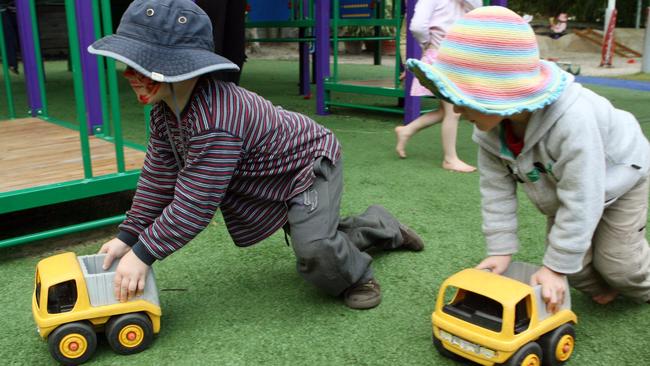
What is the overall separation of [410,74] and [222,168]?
3169 mm

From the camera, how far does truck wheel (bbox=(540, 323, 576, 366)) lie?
1.41 m

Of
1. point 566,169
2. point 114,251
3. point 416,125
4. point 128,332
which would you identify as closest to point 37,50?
point 416,125

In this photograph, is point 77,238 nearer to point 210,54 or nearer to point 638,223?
point 210,54

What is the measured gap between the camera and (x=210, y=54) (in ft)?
4.77

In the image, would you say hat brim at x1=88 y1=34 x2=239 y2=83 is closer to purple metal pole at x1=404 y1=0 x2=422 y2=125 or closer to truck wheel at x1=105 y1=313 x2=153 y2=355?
truck wheel at x1=105 y1=313 x2=153 y2=355

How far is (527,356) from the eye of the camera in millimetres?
1359

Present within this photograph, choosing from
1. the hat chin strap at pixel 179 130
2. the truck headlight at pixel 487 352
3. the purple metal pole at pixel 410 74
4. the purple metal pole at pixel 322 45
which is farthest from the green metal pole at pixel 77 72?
the purple metal pole at pixel 322 45

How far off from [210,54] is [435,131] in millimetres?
3258

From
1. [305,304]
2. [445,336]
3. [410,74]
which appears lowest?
[305,304]

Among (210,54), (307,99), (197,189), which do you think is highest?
(210,54)

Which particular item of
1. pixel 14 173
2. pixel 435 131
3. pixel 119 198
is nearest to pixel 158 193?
pixel 14 173

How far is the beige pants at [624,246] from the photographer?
5.14ft

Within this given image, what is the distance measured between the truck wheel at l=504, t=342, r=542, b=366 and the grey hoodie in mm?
181

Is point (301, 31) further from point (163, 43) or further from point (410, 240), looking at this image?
point (163, 43)
